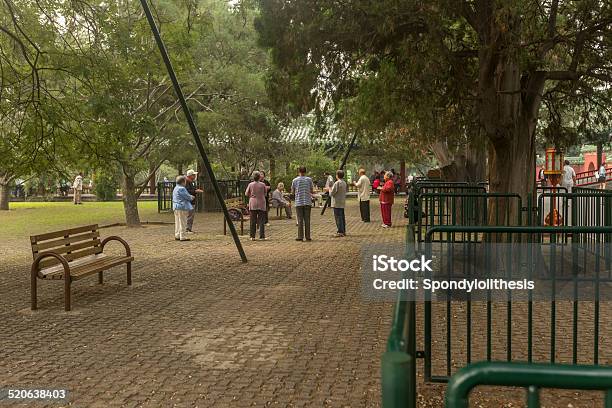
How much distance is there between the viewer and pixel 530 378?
1.68 m

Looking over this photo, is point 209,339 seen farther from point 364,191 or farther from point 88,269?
point 364,191

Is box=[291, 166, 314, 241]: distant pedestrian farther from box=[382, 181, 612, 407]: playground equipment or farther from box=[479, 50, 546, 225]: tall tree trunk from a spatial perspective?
box=[479, 50, 546, 225]: tall tree trunk

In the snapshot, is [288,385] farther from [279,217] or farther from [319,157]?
[319,157]

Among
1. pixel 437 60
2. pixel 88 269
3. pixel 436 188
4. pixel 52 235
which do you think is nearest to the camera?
pixel 52 235

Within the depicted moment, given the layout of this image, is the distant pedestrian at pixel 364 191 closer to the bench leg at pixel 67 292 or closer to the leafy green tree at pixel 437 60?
the leafy green tree at pixel 437 60

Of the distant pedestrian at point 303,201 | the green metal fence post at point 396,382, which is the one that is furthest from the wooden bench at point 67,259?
the green metal fence post at point 396,382

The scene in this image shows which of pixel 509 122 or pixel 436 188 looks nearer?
pixel 509 122

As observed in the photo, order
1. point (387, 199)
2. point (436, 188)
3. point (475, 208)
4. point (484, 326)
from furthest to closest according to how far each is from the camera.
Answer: point (387, 199) < point (436, 188) < point (475, 208) < point (484, 326)

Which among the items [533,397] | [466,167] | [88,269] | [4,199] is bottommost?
[88,269]

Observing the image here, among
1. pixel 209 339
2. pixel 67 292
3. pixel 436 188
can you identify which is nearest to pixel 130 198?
pixel 436 188

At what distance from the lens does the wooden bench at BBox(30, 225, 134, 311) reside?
332 inches

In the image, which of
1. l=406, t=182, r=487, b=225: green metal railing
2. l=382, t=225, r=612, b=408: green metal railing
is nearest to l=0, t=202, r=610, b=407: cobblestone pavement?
l=382, t=225, r=612, b=408: green metal railing

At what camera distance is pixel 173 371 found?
5.76 m

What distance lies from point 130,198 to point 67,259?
13363 mm
